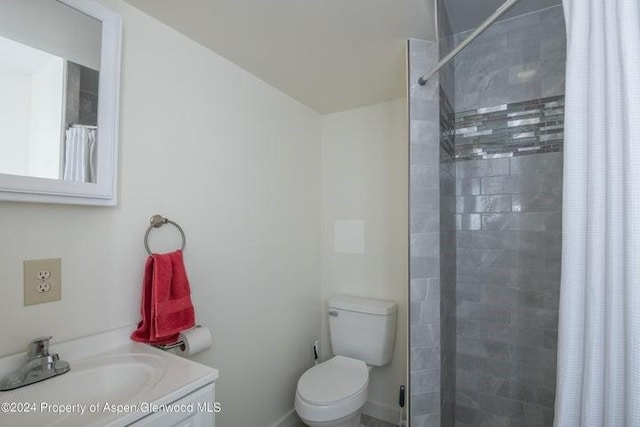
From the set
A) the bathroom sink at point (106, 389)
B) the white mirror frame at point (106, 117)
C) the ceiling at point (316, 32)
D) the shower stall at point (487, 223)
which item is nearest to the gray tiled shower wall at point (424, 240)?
the shower stall at point (487, 223)

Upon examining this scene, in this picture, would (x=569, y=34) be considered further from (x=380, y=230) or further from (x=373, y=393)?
(x=373, y=393)

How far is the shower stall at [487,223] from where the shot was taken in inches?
60.8

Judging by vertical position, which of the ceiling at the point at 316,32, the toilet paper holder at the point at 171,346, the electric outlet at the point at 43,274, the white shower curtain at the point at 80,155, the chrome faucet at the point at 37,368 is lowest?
the toilet paper holder at the point at 171,346

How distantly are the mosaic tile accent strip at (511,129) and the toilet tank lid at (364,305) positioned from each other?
41.5 inches

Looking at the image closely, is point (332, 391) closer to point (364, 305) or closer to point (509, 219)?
point (364, 305)

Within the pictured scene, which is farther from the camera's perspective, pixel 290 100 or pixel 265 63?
pixel 290 100

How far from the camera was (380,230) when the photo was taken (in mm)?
2248

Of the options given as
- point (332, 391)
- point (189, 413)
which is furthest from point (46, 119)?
point (332, 391)

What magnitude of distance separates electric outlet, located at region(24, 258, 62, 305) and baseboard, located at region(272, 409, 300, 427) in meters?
1.52

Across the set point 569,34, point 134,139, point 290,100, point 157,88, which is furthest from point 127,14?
point 569,34

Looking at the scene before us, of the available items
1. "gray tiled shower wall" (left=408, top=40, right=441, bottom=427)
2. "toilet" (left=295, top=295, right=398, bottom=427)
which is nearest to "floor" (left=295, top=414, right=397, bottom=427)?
"toilet" (left=295, top=295, right=398, bottom=427)

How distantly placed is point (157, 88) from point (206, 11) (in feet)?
1.26

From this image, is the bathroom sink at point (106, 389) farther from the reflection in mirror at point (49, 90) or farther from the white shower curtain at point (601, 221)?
the white shower curtain at point (601, 221)

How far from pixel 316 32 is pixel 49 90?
1.07m
